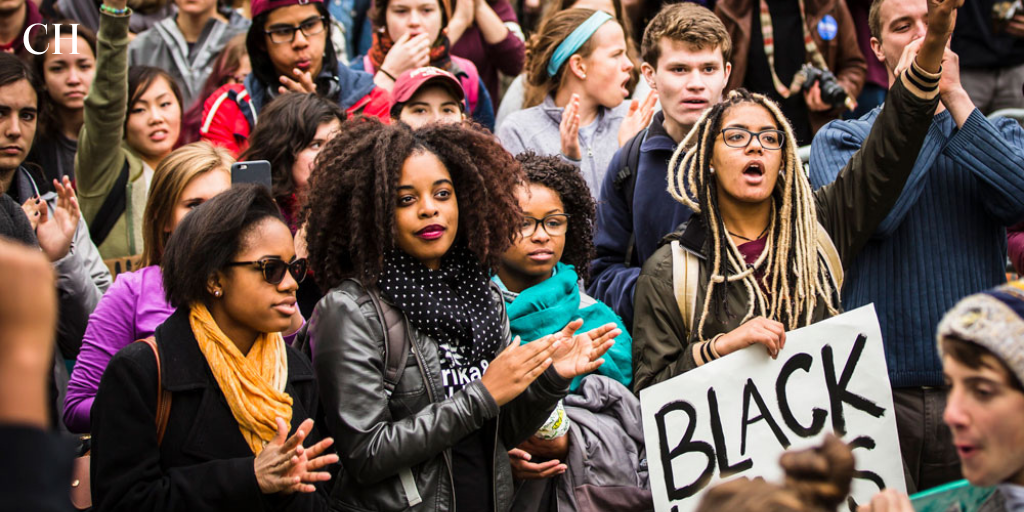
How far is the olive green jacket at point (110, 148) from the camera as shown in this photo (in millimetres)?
5215

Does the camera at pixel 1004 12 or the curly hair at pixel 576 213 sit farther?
the camera at pixel 1004 12

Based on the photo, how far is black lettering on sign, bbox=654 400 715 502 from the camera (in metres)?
3.68

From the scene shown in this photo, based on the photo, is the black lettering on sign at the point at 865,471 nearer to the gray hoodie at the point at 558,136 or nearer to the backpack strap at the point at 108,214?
the gray hoodie at the point at 558,136

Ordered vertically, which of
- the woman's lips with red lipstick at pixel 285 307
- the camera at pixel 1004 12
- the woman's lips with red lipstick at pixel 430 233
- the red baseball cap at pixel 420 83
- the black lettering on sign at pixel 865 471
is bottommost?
the black lettering on sign at pixel 865 471

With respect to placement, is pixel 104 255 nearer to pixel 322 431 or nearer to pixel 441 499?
pixel 322 431

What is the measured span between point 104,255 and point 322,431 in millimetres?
2481

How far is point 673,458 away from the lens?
3701mm

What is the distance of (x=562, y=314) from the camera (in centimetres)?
433

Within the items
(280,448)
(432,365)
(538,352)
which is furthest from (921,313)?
(280,448)

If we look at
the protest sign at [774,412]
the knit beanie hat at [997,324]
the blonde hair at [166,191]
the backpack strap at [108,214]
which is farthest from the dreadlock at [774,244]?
the backpack strap at [108,214]

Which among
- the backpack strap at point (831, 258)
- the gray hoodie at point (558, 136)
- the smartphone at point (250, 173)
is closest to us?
the backpack strap at point (831, 258)

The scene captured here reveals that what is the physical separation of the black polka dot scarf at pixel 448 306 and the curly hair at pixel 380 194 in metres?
0.08

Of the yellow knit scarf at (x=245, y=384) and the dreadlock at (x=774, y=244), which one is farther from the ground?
the dreadlock at (x=774, y=244)

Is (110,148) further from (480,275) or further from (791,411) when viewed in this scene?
(791,411)
